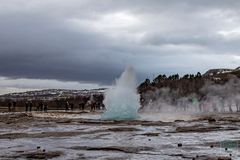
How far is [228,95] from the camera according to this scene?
118m

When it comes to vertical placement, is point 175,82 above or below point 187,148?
above

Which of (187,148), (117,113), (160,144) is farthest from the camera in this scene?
(117,113)

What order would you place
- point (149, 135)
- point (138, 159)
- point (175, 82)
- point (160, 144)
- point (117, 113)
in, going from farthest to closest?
point (175, 82) < point (117, 113) < point (149, 135) < point (160, 144) < point (138, 159)

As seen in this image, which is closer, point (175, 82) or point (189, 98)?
point (189, 98)

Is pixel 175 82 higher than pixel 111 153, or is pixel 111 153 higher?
pixel 175 82

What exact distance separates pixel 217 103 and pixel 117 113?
5938 cm

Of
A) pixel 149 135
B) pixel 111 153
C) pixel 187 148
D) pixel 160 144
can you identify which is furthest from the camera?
pixel 149 135

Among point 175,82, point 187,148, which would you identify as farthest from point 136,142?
point 175,82

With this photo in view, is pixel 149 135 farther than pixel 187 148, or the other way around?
pixel 149 135

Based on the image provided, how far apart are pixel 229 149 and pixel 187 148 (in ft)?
7.03

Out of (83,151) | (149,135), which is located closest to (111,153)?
(83,151)

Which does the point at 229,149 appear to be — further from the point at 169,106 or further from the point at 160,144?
the point at 169,106

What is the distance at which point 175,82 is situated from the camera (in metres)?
152

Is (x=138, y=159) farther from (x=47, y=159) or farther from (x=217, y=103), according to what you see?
(x=217, y=103)
